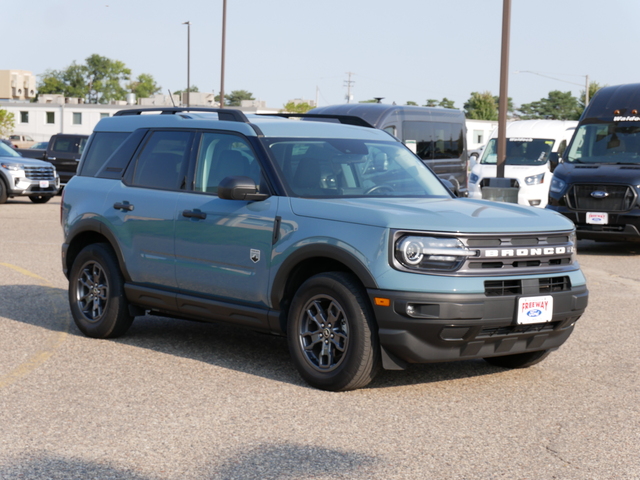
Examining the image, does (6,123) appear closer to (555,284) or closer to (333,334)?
(333,334)

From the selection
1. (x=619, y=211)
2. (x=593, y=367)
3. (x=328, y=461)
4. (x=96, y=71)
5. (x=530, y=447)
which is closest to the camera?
(x=328, y=461)

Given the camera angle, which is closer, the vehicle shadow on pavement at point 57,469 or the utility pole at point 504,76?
the vehicle shadow on pavement at point 57,469

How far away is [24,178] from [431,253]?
71.5 feet

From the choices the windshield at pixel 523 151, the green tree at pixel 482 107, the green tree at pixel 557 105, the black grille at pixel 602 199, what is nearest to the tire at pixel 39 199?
the windshield at pixel 523 151

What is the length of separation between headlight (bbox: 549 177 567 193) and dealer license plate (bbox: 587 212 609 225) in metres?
0.70

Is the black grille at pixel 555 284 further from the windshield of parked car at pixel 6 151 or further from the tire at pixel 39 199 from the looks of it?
the tire at pixel 39 199

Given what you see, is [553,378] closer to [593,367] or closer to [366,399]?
[593,367]

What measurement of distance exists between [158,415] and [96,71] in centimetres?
13890

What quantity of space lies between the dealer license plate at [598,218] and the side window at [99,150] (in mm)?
10193

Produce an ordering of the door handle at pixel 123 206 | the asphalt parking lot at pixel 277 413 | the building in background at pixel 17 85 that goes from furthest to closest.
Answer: the building in background at pixel 17 85
the door handle at pixel 123 206
the asphalt parking lot at pixel 277 413

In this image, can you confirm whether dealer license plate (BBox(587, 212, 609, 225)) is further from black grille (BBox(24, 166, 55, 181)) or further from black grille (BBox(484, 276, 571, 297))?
black grille (BBox(24, 166, 55, 181))

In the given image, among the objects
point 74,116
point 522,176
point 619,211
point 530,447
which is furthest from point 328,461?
point 74,116

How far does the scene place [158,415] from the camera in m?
5.57

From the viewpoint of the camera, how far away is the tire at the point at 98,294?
779cm
